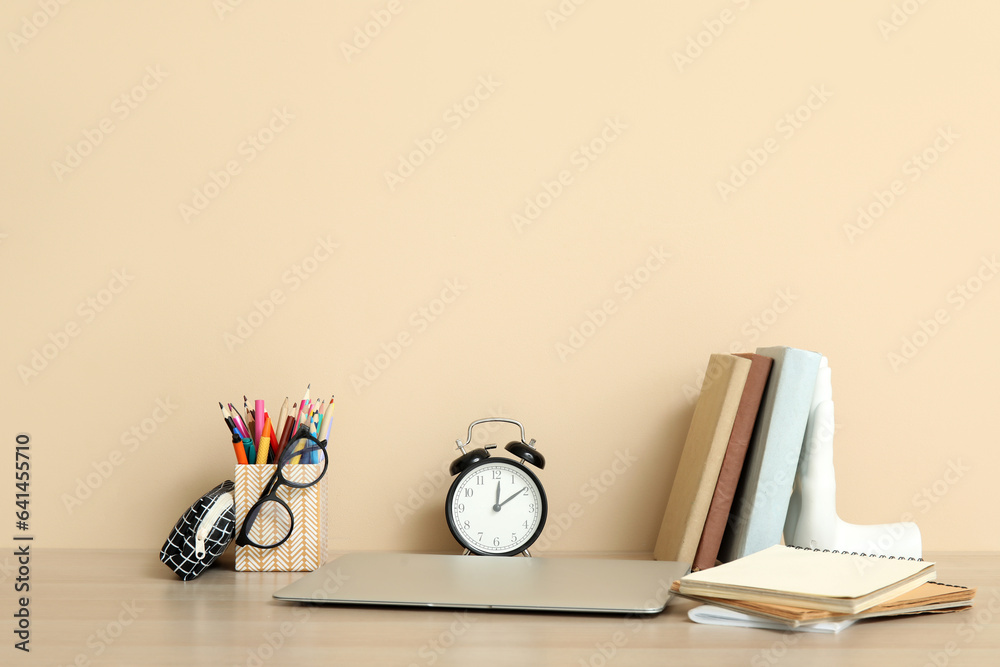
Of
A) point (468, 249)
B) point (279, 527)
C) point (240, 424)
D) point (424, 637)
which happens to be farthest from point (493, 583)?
point (468, 249)

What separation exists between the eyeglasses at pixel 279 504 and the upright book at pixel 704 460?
1.63 feet

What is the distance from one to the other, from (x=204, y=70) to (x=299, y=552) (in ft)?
2.56

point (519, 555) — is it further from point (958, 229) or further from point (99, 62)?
point (99, 62)

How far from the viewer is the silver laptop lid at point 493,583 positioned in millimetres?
816

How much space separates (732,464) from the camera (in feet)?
3.47

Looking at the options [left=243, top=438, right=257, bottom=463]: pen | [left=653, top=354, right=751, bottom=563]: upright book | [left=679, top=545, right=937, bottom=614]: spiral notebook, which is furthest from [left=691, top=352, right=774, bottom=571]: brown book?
[left=243, top=438, right=257, bottom=463]: pen

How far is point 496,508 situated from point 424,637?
389mm

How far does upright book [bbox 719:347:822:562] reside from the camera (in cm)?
103

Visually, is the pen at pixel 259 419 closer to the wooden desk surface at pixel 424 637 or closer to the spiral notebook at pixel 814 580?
the wooden desk surface at pixel 424 637

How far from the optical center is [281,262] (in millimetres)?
1252

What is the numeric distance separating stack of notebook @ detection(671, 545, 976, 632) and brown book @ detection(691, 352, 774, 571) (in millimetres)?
164

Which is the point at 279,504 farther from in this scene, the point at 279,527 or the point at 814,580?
the point at 814,580

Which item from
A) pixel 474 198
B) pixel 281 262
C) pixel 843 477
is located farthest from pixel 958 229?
pixel 281 262

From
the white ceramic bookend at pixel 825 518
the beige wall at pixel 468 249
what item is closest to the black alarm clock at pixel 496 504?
the beige wall at pixel 468 249
